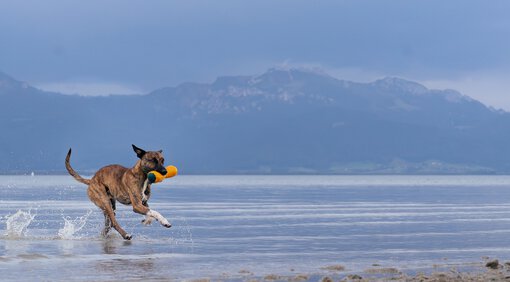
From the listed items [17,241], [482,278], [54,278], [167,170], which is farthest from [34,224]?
[482,278]

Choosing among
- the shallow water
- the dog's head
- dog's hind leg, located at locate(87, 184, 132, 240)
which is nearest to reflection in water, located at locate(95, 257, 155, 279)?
the shallow water

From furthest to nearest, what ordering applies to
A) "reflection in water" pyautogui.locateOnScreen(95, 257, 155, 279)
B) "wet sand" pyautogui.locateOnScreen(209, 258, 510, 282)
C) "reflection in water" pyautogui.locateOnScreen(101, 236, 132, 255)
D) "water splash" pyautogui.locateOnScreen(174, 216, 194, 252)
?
"water splash" pyautogui.locateOnScreen(174, 216, 194, 252)
"reflection in water" pyautogui.locateOnScreen(101, 236, 132, 255)
"reflection in water" pyautogui.locateOnScreen(95, 257, 155, 279)
"wet sand" pyautogui.locateOnScreen(209, 258, 510, 282)

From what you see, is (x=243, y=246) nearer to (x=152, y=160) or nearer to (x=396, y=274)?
(x=152, y=160)

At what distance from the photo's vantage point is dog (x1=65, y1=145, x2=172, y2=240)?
23047 millimetres

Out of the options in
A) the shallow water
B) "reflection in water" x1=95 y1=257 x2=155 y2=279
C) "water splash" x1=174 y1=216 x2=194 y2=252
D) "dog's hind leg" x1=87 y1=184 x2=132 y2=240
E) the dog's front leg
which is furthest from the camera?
"dog's hind leg" x1=87 y1=184 x2=132 y2=240

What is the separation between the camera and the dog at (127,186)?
23.0 metres

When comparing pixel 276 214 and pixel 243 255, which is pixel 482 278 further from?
pixel 276 214

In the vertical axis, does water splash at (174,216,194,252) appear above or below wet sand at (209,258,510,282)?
above

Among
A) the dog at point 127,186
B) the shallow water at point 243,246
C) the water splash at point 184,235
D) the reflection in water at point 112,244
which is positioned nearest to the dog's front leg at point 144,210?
the dog at point 127,186

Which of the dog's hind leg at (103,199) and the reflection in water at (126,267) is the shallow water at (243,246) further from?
the dog's hind leg at (103,199)

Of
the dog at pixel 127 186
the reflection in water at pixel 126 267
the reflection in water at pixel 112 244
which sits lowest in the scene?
the reflection in water at pixel 126 267

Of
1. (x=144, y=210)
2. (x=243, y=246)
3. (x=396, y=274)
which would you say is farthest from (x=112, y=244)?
(x=396, y=274)

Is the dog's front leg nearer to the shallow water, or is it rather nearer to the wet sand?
the shallow water

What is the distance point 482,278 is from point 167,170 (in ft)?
29.4
